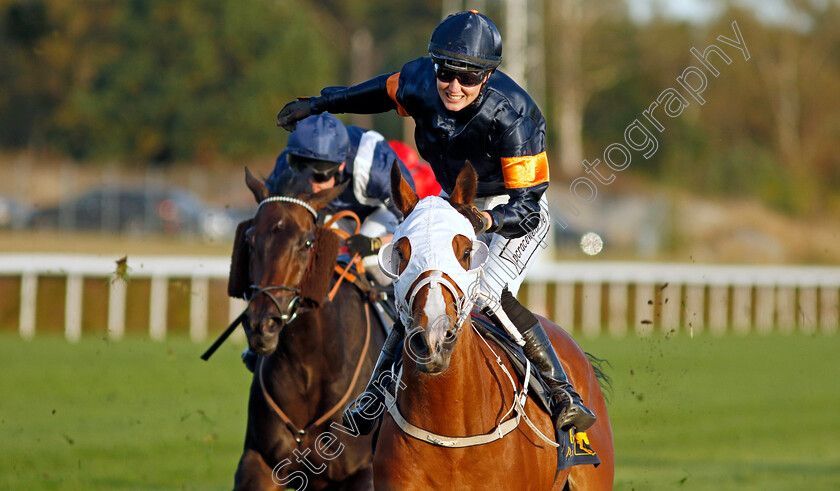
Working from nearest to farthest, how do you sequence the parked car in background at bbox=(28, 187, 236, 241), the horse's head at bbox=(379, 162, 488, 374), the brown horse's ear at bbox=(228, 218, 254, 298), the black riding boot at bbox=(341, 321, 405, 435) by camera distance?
1. the horse's head at bbox=(379, 162, 488, 374)
2. the black riding boot at bbox=(341, 321, 405, 435)
3. the brown horse's ear at bbox=(228, 218, 254, 298)
4. the parked car in background at bbox=(28, 187, 236, 241)

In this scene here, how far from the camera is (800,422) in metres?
11.5

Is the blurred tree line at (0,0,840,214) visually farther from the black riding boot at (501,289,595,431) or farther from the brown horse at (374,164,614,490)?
the brown horse at (374,164,614,490)

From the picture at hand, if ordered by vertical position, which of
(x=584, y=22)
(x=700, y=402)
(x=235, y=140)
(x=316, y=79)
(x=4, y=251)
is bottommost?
(x=700, y=402)

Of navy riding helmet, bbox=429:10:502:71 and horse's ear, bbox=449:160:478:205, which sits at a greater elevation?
navy riding helmet, bbox=429:10:502:71

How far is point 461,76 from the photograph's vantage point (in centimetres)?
408

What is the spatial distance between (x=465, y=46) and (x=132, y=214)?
81.8ft

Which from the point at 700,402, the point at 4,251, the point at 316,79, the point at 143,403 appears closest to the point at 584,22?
the point at 316,79

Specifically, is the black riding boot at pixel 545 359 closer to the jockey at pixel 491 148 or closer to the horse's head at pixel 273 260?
the jockey at pixel 491 148

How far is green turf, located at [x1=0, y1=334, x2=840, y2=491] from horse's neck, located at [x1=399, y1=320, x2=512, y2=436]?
151 centimetres

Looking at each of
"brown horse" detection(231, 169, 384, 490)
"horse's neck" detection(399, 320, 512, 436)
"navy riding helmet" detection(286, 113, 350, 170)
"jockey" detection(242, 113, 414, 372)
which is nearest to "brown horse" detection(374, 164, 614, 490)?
"horse's neck" detection(399, 320, 512, 436)

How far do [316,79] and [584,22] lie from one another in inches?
391

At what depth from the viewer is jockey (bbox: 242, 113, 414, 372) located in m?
5.87

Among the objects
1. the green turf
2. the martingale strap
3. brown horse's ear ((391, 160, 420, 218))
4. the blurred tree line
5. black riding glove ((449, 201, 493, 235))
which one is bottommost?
the green turf

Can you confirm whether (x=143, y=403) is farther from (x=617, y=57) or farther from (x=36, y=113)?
(x=617, y=57)
